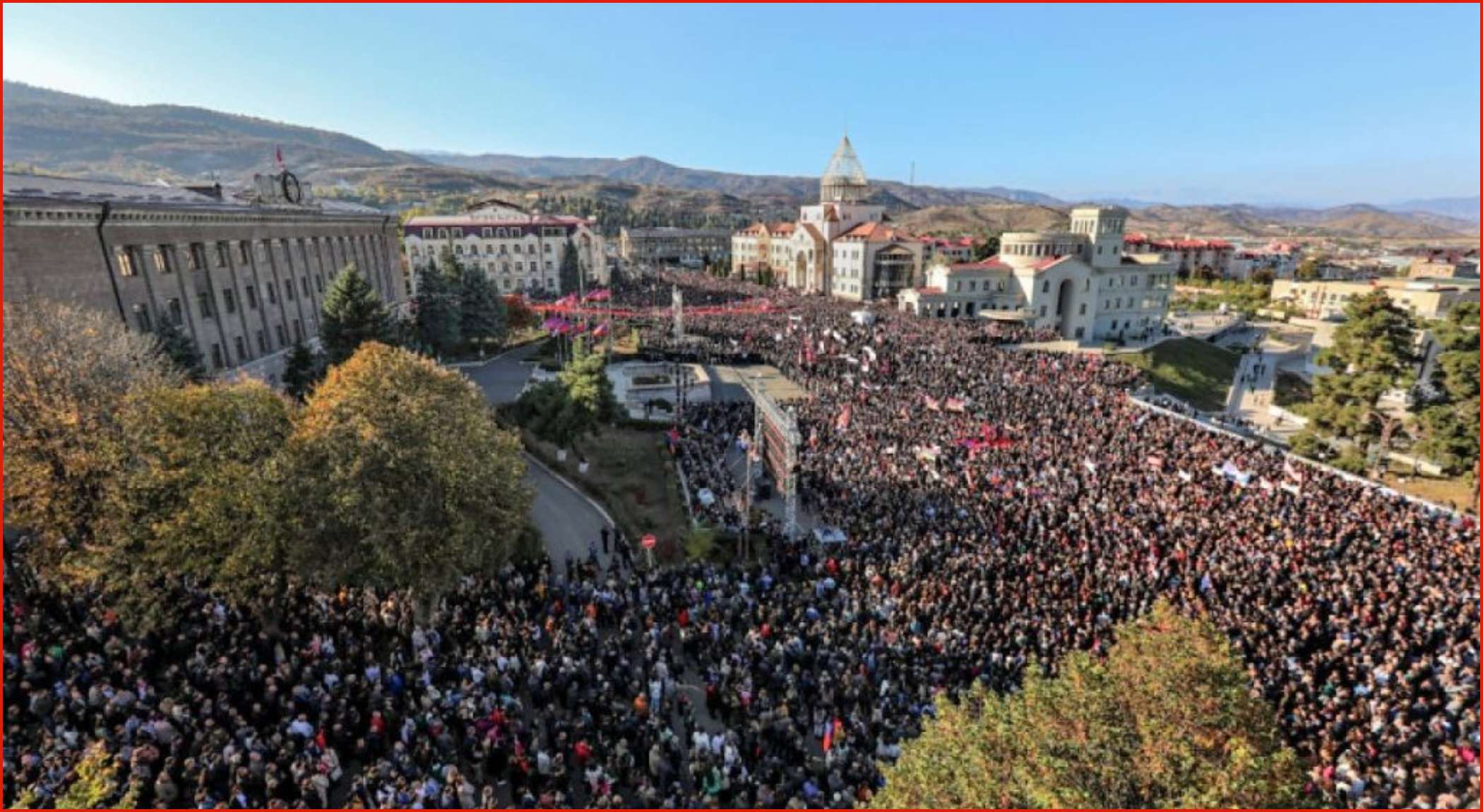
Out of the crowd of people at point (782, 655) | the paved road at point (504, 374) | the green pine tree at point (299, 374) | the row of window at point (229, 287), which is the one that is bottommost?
the paved road at point (504, 374)

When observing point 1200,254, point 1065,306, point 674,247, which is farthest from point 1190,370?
point 674,247

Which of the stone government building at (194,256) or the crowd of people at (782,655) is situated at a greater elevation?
the stone government building at (194,256)

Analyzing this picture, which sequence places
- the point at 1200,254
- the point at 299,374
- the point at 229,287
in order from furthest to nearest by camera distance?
the point at 1200,254, the point at 229,287, the point at 299,374

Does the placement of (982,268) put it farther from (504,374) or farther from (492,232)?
(492,232)

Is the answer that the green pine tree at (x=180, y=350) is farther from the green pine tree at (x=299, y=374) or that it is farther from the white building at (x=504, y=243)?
the white building at (x=504, y=243)

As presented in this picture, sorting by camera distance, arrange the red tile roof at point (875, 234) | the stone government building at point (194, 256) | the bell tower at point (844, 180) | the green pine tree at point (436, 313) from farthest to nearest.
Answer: the bell tower at point (844, 180)
the red tile roof at point (875, 234)
the green pine tree at point (436, 313)
the stone government building at point (194, 256)

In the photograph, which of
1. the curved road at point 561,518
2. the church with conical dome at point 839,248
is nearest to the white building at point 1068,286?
the church with conical dome at point 839,248

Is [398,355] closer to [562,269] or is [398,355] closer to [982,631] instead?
[982,631]
